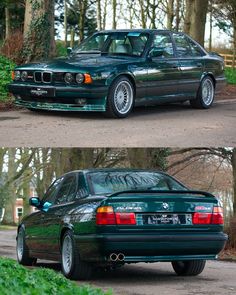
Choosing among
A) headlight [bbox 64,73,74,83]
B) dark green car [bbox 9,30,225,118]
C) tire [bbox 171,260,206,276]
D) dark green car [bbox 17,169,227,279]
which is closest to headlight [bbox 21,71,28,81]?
dark green car [bbox 9,30,225,118]

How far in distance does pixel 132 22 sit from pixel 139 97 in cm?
3244

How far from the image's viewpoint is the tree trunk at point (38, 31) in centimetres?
1872

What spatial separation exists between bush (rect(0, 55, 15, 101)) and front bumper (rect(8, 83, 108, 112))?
195cm

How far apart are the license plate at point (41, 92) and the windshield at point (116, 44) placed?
5.88ft

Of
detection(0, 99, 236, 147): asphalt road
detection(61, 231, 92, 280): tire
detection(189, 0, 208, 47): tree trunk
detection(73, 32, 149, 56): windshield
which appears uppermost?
detection(189, 0, 208, 47): tree trunk

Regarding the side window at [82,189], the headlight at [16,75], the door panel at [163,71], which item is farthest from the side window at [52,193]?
the door panel at [163,71]

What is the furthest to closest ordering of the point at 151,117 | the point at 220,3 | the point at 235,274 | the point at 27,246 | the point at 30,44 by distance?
the point at 220,3
the point at 30,44
the point at 151,117
the point at 27,246
the point at 235,274

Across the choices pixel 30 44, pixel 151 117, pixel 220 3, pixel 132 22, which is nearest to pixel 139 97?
pixel 151 117

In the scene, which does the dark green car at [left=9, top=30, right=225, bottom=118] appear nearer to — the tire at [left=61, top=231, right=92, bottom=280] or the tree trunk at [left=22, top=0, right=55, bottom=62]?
the tree trunk at [left=22, top=0, right=55, bottom=62]

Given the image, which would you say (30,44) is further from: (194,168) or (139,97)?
(194,168)

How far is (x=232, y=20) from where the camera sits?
42281mm

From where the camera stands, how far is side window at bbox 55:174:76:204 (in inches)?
384

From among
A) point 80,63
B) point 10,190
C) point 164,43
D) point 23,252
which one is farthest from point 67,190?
point 10,190

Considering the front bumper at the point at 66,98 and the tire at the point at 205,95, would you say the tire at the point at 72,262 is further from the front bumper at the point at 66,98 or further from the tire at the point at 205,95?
the tire at the point at 205,95
